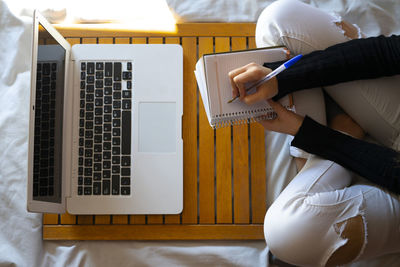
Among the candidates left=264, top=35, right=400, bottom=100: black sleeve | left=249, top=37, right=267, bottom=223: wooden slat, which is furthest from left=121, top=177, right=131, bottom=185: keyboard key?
left=264, top=35, right=400, bottom=100: black sleeve

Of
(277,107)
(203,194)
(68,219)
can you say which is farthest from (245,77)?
(68,219)

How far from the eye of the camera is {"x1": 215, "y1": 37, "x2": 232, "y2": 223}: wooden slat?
1.00 m

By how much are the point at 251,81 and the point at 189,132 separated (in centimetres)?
28

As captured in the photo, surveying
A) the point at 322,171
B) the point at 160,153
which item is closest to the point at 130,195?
the point at 160,153

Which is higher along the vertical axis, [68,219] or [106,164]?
[106,164]

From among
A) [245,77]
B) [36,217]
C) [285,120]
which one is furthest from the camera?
[36,217]

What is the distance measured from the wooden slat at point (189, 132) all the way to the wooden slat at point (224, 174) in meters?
0.06

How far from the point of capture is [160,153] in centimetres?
97

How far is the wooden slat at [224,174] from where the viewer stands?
999mm

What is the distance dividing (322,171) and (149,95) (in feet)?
1.59

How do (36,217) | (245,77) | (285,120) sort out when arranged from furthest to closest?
(36,217) < (285,120) < (245,77)

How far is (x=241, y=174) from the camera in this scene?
101 cm

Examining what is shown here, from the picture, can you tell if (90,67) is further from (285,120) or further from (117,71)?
(285,120)

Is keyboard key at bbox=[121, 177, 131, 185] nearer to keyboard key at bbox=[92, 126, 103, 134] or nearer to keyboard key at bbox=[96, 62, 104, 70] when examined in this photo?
keyboard key at bbox=[92, 126, 103, 134]
